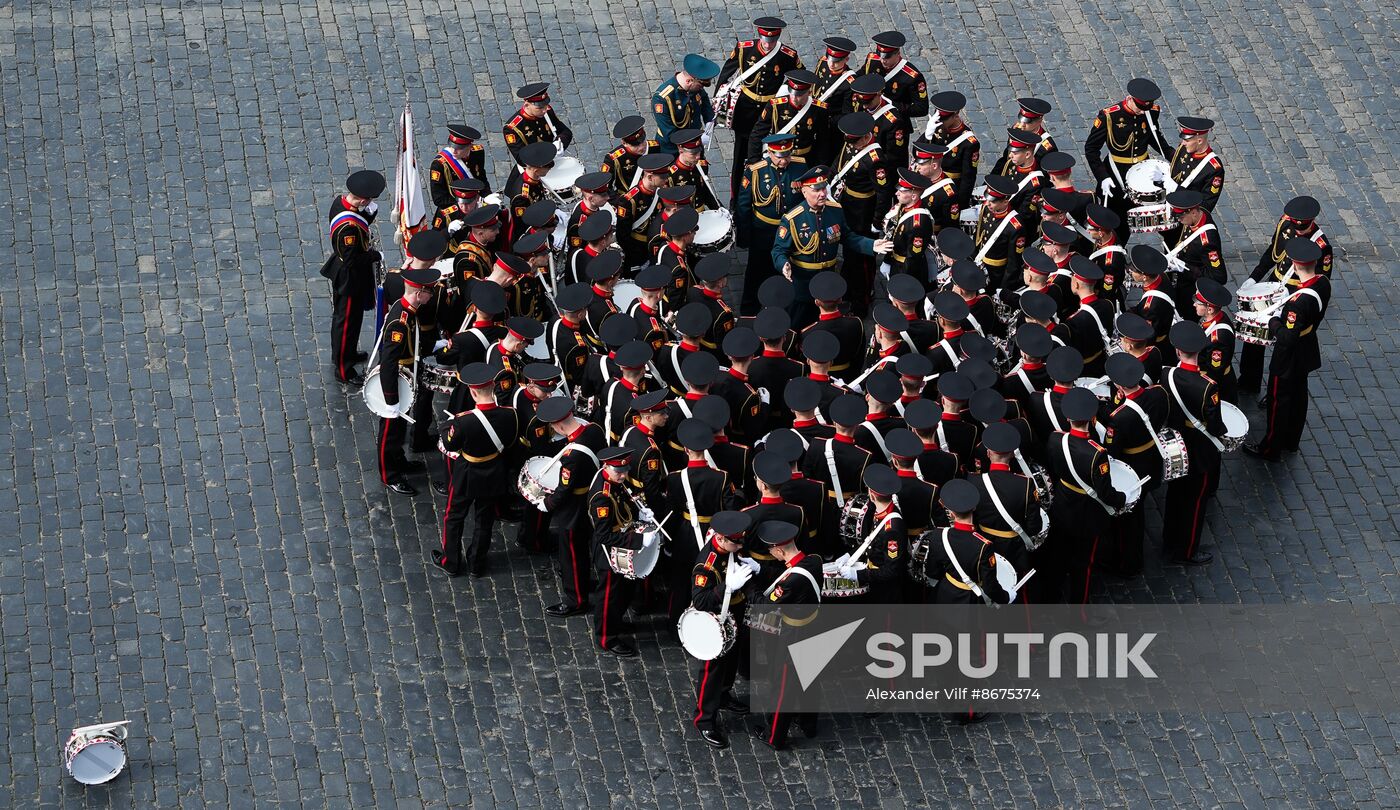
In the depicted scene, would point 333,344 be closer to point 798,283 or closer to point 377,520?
point 377,520

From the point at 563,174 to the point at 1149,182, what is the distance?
5079 millimetres

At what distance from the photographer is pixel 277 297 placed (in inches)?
666

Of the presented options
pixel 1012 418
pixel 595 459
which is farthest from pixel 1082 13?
pixel 595 459

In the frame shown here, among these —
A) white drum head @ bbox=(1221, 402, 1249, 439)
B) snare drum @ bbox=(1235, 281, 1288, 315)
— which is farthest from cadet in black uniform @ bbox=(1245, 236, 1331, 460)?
white drum head @ bbox=(1221, 402, 1249, 439)

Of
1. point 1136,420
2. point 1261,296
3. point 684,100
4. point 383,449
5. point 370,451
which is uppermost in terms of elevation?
point 1136,420

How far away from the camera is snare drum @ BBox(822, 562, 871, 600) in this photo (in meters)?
12.7

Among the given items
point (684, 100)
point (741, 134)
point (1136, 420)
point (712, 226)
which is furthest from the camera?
point (741, 134)

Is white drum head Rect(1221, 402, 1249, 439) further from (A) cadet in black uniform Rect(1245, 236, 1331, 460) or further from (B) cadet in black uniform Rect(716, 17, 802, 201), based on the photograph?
(B) cadet in black uniform Rect(716, 17, 802, 201)

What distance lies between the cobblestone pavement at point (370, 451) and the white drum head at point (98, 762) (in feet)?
0.44

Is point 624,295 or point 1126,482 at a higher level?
point 1126,482

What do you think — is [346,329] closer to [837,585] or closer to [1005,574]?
[837,585]

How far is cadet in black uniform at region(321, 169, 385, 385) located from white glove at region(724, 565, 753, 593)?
16.3 feet

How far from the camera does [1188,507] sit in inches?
571

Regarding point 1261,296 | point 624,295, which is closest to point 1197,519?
point 1261,296
